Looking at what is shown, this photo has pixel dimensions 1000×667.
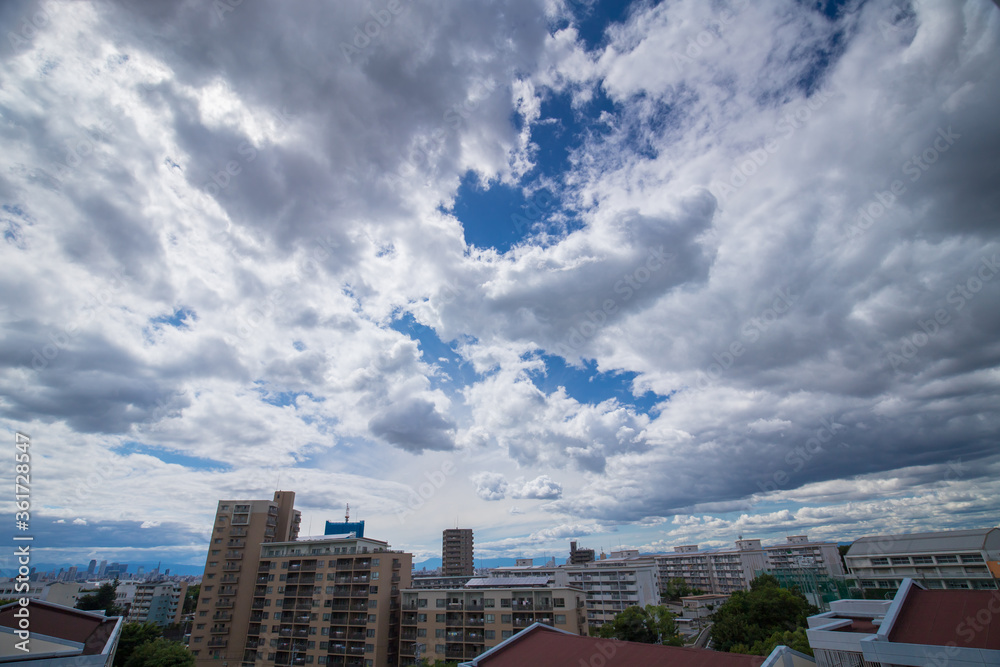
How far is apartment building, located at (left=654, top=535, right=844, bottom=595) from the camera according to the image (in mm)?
105062

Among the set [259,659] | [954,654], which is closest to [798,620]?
[954,654]

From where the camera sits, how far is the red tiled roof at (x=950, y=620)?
12.8 meters

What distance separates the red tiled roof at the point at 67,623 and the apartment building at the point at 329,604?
40366 millimetres

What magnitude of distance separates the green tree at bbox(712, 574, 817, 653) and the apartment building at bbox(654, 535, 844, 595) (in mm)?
57586

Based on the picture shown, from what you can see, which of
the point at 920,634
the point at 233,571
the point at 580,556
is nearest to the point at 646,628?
the point at 920,634

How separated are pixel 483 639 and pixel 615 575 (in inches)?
1399

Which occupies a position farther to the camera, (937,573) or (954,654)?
(937,573)

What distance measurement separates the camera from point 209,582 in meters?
62.5

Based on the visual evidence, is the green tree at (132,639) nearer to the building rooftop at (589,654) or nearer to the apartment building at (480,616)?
the apartment building at (480,616)

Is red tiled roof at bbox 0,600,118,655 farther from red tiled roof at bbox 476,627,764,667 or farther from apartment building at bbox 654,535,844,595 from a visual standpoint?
apartment building at bbox 654,535,844,595

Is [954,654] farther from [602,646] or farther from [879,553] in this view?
[879,553]

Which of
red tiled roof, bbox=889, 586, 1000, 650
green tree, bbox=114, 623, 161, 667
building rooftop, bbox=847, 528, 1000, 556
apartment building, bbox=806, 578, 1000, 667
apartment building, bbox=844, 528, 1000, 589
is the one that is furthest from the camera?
building rooftop, bbox=847, 528, 1000, 556

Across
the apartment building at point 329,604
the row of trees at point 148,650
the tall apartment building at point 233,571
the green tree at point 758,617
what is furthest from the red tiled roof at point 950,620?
the tall apartment building at point 233,571

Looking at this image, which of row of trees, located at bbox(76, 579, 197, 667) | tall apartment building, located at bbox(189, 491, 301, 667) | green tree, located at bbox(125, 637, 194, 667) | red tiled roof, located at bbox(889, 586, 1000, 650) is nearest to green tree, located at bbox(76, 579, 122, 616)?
tall apartment building, located at bbox(189, 491, 301, 667)
